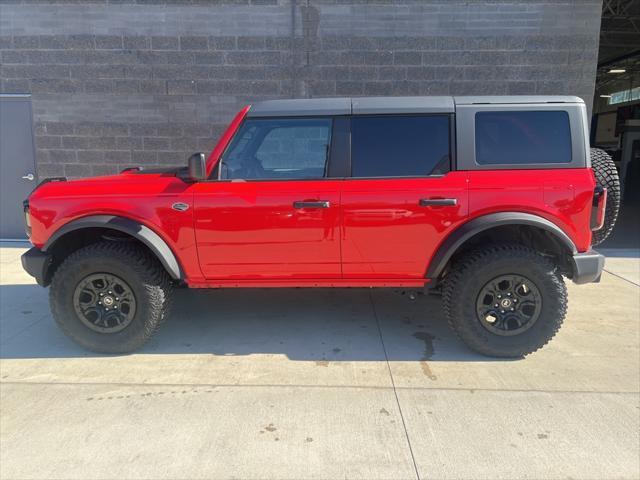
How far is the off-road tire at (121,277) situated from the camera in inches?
141

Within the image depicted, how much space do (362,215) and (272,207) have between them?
69 cm

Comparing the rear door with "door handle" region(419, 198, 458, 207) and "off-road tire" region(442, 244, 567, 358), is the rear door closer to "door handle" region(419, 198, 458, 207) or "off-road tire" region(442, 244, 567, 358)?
"door handle" region(419, 198, 458, 207)

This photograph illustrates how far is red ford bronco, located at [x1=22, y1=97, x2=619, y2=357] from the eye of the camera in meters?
3.43

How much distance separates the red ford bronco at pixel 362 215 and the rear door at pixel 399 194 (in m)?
0.01

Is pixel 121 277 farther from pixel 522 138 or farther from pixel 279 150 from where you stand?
pixel 522 138

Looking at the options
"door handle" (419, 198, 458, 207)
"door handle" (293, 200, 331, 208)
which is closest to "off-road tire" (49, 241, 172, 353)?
"door handle" (293, 200, 331, 208)

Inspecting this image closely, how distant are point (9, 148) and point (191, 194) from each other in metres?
5.88

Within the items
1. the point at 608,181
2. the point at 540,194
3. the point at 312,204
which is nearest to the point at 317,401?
the point at 312,204

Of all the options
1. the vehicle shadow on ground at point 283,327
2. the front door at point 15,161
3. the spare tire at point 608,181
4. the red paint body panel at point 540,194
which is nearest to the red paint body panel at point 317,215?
the red paint body panel at point 540,194

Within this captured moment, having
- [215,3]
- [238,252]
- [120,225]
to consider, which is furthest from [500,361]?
[215,3]

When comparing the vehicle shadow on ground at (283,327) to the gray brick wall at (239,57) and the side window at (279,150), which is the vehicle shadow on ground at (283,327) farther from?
the gray brick wall at (239,57)

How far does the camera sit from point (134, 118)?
7.21 meters

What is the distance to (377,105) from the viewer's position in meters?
3.58

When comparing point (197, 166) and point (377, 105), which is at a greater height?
point (377, 105)
